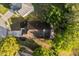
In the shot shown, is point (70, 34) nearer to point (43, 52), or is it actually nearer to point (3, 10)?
point (43, 52)

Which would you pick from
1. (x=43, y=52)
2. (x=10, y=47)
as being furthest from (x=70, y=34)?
(x=10, y=47)

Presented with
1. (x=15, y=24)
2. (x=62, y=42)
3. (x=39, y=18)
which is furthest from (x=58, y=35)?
(x=15, y=24)

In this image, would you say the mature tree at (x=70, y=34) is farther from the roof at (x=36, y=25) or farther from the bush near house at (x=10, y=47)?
the bush near house at (x=10, y=47)

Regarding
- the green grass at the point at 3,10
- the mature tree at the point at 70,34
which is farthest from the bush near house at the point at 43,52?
the green grass at the point at 3,10

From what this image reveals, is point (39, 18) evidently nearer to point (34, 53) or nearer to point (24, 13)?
point (24, 13)

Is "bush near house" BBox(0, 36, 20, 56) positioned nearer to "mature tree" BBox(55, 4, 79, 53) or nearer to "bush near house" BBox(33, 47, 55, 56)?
"bush near house" BBox(33, 47, 55, 56)

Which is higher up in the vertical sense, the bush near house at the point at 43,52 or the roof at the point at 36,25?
the roof at the point at 36,25

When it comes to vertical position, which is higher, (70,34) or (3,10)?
(3,10)

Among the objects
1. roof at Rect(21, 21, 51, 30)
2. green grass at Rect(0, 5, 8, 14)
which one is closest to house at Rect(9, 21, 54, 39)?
roof at Rect(21, 21, 51, 30)
